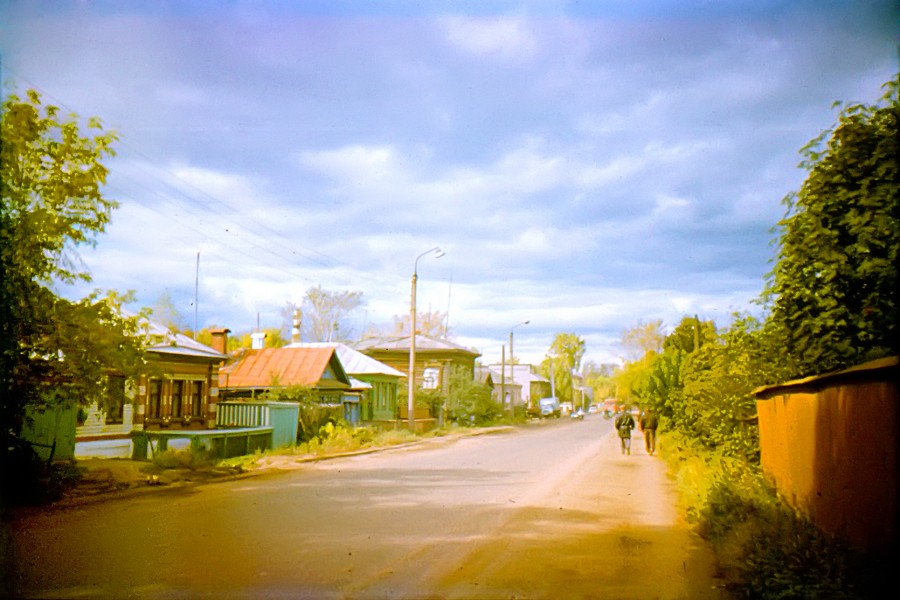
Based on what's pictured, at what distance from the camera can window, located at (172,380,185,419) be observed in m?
25.3

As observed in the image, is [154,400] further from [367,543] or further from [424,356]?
[424,356]

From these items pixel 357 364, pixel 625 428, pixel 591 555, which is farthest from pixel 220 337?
pixel 591 555

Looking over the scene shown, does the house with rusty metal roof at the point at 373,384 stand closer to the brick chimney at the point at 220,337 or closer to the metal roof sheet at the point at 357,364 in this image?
the metal roof sheet at the point at 357,364

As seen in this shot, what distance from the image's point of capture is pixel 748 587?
245 inches

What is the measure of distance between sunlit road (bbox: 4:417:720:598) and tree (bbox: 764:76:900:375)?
2.91 m

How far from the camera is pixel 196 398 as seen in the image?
26.2 m

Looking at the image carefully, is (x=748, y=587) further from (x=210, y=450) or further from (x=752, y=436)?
(x=210, y=450)

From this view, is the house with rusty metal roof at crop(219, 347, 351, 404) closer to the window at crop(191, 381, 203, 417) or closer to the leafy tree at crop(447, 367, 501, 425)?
the window at crop(191, 381, 203, 417)

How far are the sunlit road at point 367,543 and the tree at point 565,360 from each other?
101 meters

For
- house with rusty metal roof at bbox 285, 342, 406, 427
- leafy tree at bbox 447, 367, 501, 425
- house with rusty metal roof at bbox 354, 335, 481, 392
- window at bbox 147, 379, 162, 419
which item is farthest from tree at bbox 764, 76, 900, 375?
house with rusty metal roof at bbox 354, 335, 481, 392

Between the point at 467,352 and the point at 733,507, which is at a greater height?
the point at 467,352

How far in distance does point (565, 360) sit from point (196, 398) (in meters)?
96.1

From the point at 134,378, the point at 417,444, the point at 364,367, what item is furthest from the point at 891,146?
the point at 364,367

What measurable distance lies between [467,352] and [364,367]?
19928mm
